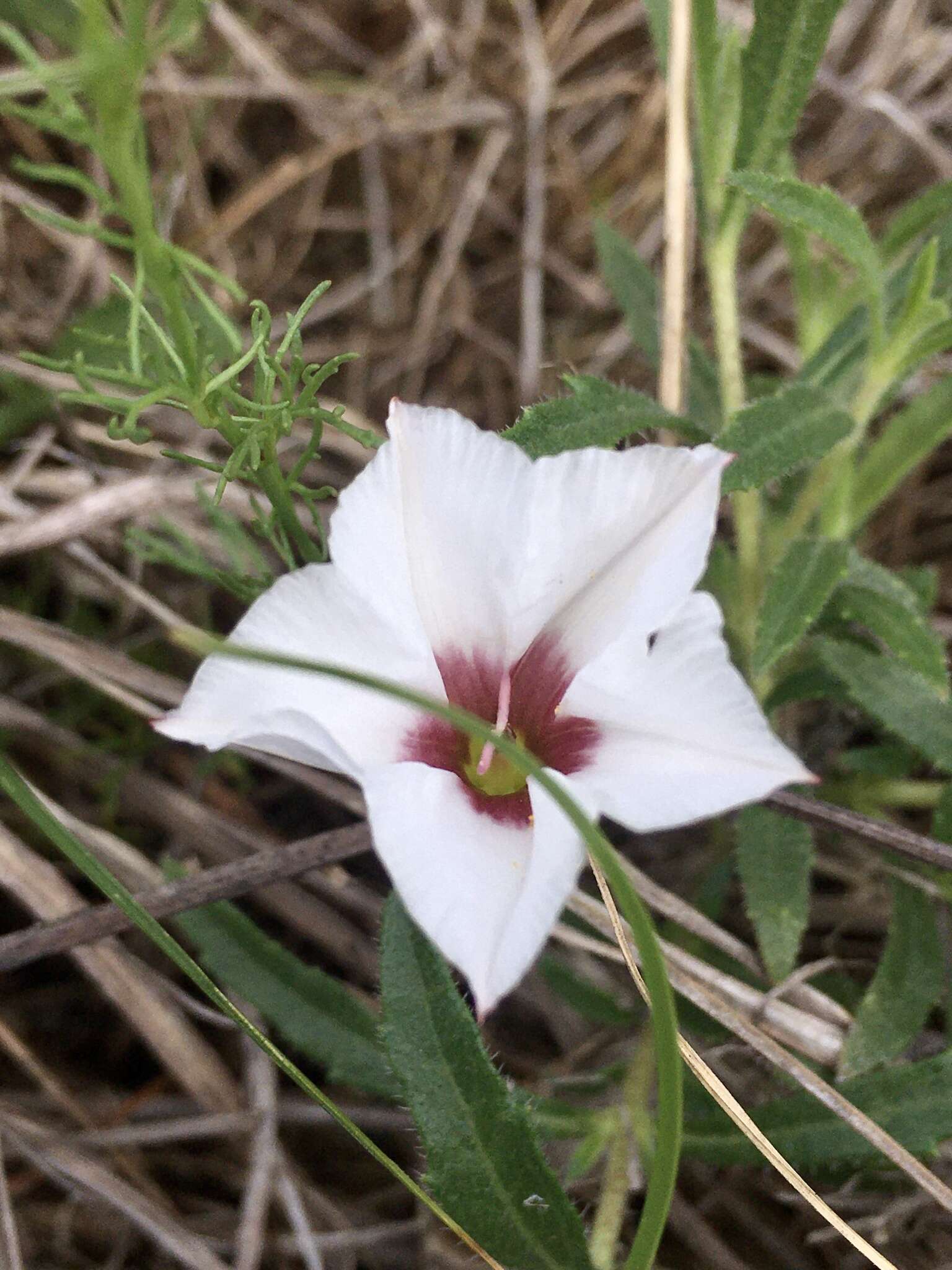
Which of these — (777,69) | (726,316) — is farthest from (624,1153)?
(777,69)

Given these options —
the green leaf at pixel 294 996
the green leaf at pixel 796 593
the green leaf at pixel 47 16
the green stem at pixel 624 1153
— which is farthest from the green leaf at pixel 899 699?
the green leaf at pixel 47 16

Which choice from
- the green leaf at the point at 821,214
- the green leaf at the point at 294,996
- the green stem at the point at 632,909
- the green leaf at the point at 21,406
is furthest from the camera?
the green leaf at the point at 21,406

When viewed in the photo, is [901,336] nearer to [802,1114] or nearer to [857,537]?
[857,537]

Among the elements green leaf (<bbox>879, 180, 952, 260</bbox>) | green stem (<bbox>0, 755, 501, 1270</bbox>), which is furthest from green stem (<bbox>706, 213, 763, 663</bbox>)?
green stem (<bbox>0, 755, 501, 1270</bbox>)

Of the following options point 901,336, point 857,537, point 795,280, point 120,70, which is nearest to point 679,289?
point 795,280

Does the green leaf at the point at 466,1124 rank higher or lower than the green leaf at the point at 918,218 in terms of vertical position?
lower

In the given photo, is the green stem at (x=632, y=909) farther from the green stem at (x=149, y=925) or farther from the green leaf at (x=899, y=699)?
the green leaf at (x=899, y=699)
